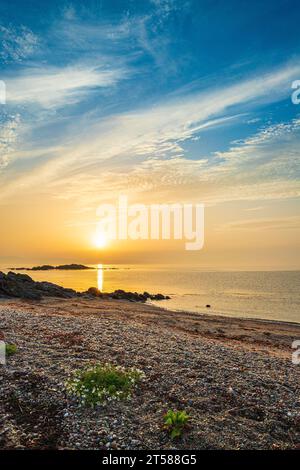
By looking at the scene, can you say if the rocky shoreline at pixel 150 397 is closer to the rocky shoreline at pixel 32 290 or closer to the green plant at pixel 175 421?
the green plant at pixel 175 421

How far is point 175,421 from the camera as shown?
10.4 meters

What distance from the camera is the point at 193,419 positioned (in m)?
10.9

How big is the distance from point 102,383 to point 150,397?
175cm

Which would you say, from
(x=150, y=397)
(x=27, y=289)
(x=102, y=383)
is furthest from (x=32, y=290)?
(x=150, y=397)

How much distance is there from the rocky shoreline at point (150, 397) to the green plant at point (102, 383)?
297mm

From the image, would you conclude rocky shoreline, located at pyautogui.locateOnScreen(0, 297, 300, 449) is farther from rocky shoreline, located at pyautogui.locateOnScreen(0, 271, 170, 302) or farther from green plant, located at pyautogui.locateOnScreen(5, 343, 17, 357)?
rocky shoreline, located at pyautogui.locateOnScreen(0, 271, 170, 302)

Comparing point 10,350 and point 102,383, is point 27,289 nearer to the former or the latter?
point 10,350


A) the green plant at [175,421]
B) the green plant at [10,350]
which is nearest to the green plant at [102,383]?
the green plant at [175,421]

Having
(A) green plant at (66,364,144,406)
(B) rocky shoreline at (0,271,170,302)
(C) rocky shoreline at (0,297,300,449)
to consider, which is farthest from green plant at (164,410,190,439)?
(B) rocky shoreline at (0,271,170,302)

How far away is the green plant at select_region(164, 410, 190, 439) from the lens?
10.2 meters

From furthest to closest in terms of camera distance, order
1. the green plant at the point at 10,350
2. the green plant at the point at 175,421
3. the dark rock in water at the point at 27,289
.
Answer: the dark rock in water at the point at 27,289 < the green plant at the point at 10,350 < the green plant at the point at 175,421

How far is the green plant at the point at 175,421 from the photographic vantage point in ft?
33.4
